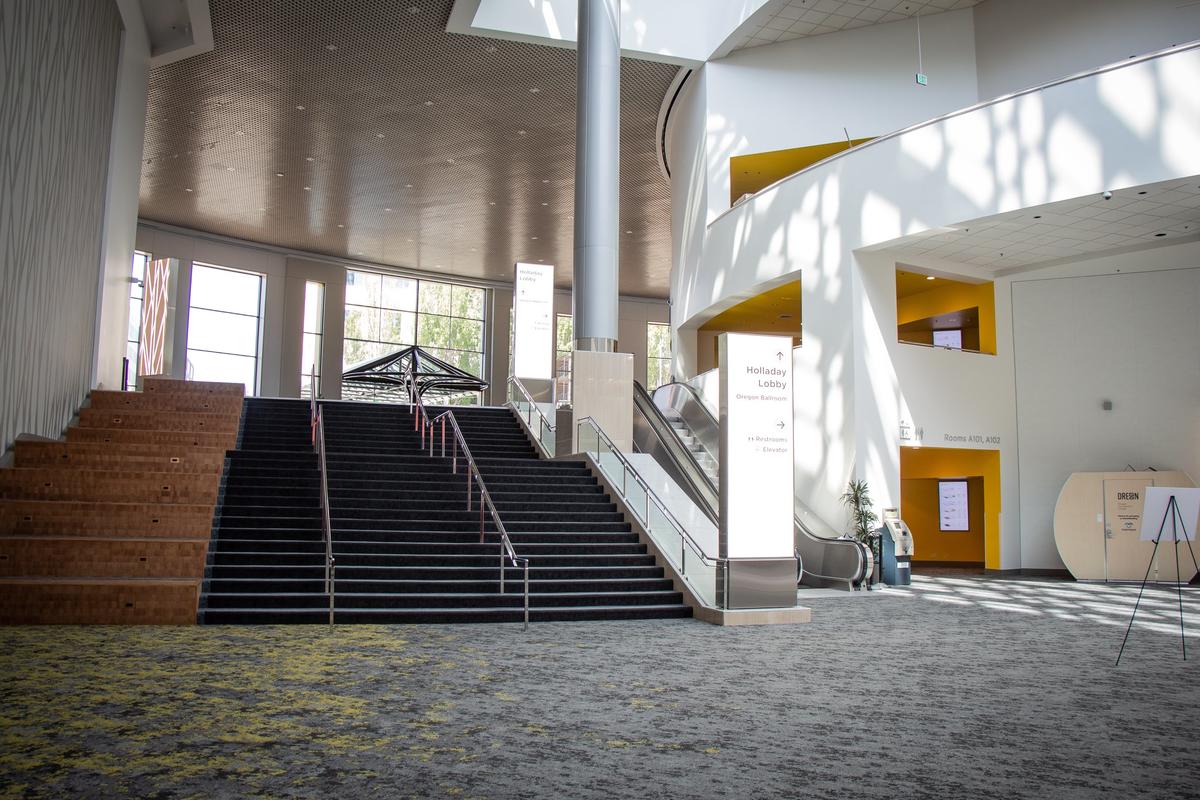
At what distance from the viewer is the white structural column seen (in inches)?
642

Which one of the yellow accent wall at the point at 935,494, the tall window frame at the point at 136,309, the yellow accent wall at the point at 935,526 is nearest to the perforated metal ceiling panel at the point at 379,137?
the tall window frame at the point at 136,309

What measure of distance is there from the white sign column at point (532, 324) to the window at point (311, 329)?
36.9ft

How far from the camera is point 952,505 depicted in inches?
810

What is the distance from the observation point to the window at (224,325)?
28.2m

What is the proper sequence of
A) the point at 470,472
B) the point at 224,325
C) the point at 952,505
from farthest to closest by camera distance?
the point at 224,325, the point at 952,505, the point at 470,472

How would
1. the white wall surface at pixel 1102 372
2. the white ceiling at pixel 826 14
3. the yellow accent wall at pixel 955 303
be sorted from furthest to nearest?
the white ceiling at pixel 826 14 < the yellow accent wall at pixel 955 303 < the white wall surface at pixel 1102 372

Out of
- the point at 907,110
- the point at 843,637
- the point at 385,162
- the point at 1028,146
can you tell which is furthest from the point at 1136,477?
the point at 385,162

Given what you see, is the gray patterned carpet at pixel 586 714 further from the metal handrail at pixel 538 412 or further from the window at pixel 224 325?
the window at pixel 224 325

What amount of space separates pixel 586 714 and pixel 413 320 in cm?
2889

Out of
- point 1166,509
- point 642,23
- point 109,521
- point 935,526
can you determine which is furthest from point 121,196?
point 935,526

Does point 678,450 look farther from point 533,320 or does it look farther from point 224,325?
point 224,325

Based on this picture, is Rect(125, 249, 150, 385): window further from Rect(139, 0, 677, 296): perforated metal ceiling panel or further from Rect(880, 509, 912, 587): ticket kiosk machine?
Rect(880, 509, 912, 587): ticket kiosk machine

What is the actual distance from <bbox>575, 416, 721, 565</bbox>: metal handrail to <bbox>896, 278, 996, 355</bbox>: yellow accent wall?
8017 mm

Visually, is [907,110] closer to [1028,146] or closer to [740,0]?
[740,0]
